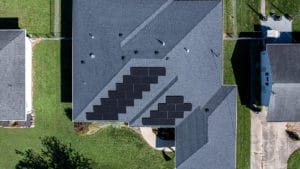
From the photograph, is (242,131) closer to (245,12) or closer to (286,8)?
(245,12)

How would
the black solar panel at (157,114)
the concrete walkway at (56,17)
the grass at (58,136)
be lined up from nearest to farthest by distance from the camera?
1. the black solar panel at (157,114)
2. the concrete walkway at (56,17)
3. the grass at (58,136)

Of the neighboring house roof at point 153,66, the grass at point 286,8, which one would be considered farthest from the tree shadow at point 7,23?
the grass at point 286,8

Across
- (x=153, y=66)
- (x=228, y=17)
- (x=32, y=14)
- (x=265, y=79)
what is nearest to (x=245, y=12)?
(x=228, y=17)

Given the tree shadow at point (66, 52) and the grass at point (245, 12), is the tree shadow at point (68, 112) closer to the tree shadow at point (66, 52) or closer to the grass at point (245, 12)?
the tree shadow at point (66, 52)

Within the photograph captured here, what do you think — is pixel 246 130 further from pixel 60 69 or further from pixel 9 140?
pixel 9 140

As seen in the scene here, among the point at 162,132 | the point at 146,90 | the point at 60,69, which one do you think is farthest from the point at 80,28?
the point at 162,132
